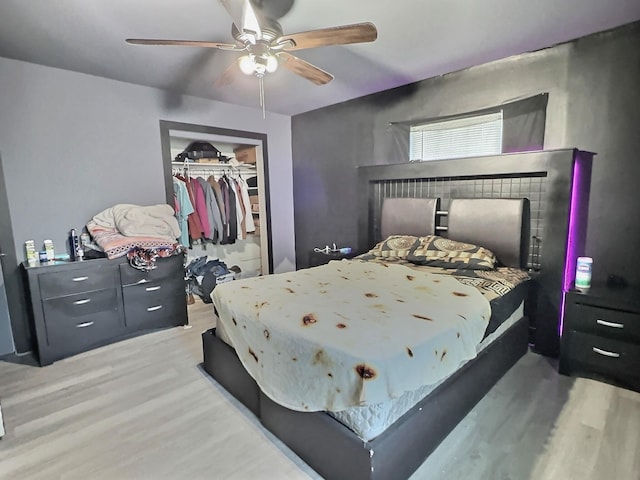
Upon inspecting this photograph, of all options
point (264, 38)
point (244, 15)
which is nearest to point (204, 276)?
point (264, 38)

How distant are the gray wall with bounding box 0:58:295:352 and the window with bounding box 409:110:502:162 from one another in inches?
93.3

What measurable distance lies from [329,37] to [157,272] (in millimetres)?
2465

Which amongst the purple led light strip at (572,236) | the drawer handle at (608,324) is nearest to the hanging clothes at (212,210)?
the purple led light strip at (572,236)

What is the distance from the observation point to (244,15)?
155 cm

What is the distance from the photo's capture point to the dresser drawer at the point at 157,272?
116 inches

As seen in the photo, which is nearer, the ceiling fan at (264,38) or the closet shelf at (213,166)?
the ceiling fan at (264,38)

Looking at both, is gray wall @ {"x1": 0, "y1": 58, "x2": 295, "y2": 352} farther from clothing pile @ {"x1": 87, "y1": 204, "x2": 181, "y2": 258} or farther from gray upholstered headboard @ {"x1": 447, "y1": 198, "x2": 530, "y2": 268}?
gray upholstered headboard @ {"x1": 447, "y1": 198, "x2": 530, "y2": 268}

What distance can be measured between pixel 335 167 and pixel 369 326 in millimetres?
2971

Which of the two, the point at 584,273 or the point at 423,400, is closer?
the point at 423,400

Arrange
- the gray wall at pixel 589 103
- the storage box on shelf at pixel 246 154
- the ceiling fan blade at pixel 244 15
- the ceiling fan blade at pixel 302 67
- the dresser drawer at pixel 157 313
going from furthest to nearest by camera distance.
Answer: the storage box on shelf at pixel 246 154
the dresser drawer at pixel 157 313
the gray wall at pixel 589 103
the ceiling fan blade at pixel 302 67
the ceiling fan blade at pixel 244 15

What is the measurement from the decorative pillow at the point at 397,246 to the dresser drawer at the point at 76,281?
2.39m

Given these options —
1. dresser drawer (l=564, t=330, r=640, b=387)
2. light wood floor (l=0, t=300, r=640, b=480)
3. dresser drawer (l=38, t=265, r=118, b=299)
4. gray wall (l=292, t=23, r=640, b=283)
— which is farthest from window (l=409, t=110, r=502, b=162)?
dresser drawer (l=38, t=265, r=118, b=299)

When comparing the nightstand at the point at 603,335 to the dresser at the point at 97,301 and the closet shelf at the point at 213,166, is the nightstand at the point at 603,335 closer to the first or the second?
the dresser at the point at 97,301

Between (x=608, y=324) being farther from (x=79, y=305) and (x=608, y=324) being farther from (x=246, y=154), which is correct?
(x=246, y=154)
